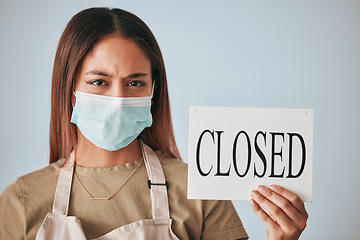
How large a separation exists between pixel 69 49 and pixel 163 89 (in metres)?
0.35

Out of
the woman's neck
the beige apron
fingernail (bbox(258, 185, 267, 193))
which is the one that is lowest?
the beige apron

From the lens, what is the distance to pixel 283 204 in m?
1.27

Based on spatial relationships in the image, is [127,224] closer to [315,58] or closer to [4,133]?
[4,133]

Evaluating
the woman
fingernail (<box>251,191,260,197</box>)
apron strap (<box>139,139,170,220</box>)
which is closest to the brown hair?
the woman

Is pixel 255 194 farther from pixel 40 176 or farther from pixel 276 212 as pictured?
pixel 40 176

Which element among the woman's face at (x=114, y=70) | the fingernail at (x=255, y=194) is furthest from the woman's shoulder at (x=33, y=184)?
the fingernail at (x=255, y=194)

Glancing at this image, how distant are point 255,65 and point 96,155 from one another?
0.98m

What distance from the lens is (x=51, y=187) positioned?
4.79 feet

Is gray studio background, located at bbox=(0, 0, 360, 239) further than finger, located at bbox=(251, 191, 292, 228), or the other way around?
gray studio background, located at bbox=(0, 0, 360, 239)

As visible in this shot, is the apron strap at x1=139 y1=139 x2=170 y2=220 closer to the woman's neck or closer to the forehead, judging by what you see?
the woman's neck

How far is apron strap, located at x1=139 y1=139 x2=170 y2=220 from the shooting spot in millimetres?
1449

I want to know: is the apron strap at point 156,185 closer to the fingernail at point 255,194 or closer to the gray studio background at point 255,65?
the fingernail at point 255,194

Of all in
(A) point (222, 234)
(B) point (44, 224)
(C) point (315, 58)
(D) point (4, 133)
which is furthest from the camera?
(C) point (315, 58)

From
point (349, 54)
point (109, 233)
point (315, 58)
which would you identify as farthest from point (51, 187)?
point (349, 54)
